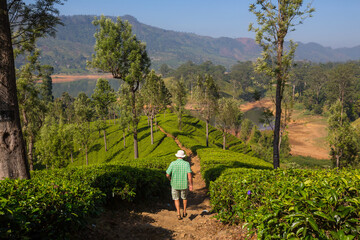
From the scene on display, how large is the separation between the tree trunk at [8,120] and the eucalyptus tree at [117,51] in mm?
13311

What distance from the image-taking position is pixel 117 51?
759 inches

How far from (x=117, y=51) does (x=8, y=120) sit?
14684mm

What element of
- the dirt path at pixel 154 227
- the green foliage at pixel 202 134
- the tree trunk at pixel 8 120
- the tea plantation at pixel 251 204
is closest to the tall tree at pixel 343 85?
the green foliage at pixel 202 134

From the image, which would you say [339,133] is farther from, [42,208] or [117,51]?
[42,208]

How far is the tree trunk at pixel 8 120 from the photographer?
19.0ft

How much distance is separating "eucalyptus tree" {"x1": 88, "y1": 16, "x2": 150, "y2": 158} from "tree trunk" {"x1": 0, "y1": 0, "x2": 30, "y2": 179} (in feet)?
43.7

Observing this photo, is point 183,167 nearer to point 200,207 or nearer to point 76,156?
point 200,207

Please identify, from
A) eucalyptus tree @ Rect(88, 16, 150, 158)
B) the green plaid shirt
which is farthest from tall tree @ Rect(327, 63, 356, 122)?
the green plaid shirt

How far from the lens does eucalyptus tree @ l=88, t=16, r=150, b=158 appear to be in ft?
63.1

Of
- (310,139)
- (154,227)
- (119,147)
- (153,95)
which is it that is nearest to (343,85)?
(310,139)

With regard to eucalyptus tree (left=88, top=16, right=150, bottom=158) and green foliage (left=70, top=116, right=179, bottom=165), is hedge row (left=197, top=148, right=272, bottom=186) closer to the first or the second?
eucalyptus tree (left=88, top=16, right=150, bottom=158)

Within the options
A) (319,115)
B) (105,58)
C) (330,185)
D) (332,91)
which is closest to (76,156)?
(105,58)

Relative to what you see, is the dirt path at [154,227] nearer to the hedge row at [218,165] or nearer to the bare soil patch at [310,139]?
the hedge row at [218,165]

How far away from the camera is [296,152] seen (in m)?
63.2
